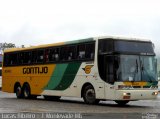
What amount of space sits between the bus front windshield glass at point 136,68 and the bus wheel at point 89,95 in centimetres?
189

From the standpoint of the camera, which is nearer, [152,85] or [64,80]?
[152,85]

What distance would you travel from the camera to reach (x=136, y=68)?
2269 centimetres

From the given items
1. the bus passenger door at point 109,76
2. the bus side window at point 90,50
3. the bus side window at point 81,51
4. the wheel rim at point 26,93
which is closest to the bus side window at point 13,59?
the wheel rim at point 26,93

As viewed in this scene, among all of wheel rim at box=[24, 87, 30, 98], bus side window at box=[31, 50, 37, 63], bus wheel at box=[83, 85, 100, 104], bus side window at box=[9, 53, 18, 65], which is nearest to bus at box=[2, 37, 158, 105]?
bus wheel at box=[83, 85, 100, 104]

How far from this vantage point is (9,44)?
357 feet

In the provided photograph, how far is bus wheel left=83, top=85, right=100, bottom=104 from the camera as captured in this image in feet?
77.4

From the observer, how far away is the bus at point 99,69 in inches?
882

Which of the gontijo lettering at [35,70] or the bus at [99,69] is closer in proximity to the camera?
the bus at [99,69]

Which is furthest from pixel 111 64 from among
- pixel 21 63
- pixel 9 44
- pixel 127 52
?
pixel 9 44

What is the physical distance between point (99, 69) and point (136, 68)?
168cm

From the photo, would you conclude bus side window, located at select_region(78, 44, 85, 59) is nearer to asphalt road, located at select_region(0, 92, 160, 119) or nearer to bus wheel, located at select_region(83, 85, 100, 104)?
bus wheel, located at select_region(83, 85, 100, 104)

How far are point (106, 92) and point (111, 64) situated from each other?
128 centimetres

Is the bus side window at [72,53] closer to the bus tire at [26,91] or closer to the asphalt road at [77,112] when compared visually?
the asphalt road at [77,112]

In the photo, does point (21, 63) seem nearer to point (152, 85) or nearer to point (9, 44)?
point (152, 85)
